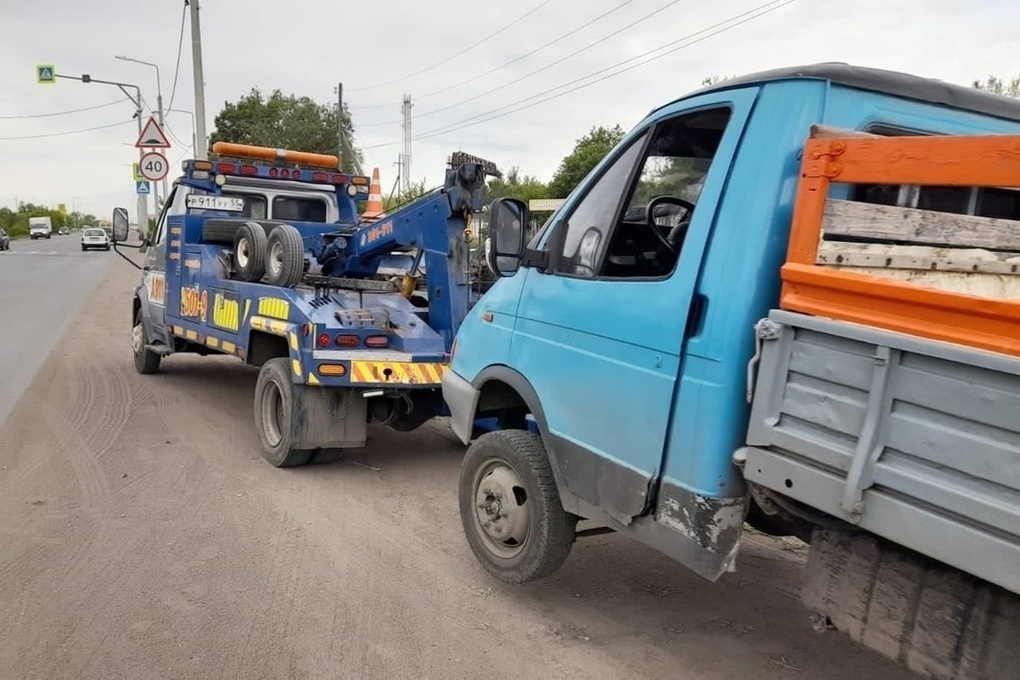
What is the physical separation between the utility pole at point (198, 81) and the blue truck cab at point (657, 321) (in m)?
13.8

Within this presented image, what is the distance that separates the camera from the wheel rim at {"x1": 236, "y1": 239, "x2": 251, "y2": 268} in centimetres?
693

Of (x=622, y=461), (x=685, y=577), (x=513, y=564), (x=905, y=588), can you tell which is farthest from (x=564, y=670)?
(x=905, y=588)

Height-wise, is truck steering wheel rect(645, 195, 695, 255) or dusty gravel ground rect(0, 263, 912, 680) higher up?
truck steering wheel rect(645, 195, 695, 255)

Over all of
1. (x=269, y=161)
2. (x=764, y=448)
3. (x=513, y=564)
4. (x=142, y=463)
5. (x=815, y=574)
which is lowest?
(x=142, y=463)

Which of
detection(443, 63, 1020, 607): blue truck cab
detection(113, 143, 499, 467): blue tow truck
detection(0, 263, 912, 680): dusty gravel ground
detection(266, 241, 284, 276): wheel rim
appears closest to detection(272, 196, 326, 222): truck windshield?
detection(113, 143, 499, 467): blue tow truck

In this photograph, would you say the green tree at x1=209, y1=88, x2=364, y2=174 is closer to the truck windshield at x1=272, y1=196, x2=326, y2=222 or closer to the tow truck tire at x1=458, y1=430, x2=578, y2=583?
the truck windshield at x1=272, y1=196, x2=326, y2=222

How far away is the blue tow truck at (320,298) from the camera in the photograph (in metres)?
5.71

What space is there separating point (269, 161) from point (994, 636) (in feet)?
26.8

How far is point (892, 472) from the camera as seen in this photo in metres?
2.18

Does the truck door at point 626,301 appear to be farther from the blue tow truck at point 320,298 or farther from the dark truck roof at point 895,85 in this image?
the blue tow truck at point 320,298

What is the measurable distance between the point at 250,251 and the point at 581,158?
22491mm

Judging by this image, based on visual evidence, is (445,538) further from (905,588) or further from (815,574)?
(905,588)

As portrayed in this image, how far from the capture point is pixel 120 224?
8.96 metres

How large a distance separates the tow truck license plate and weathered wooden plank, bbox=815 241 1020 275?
716 cm
